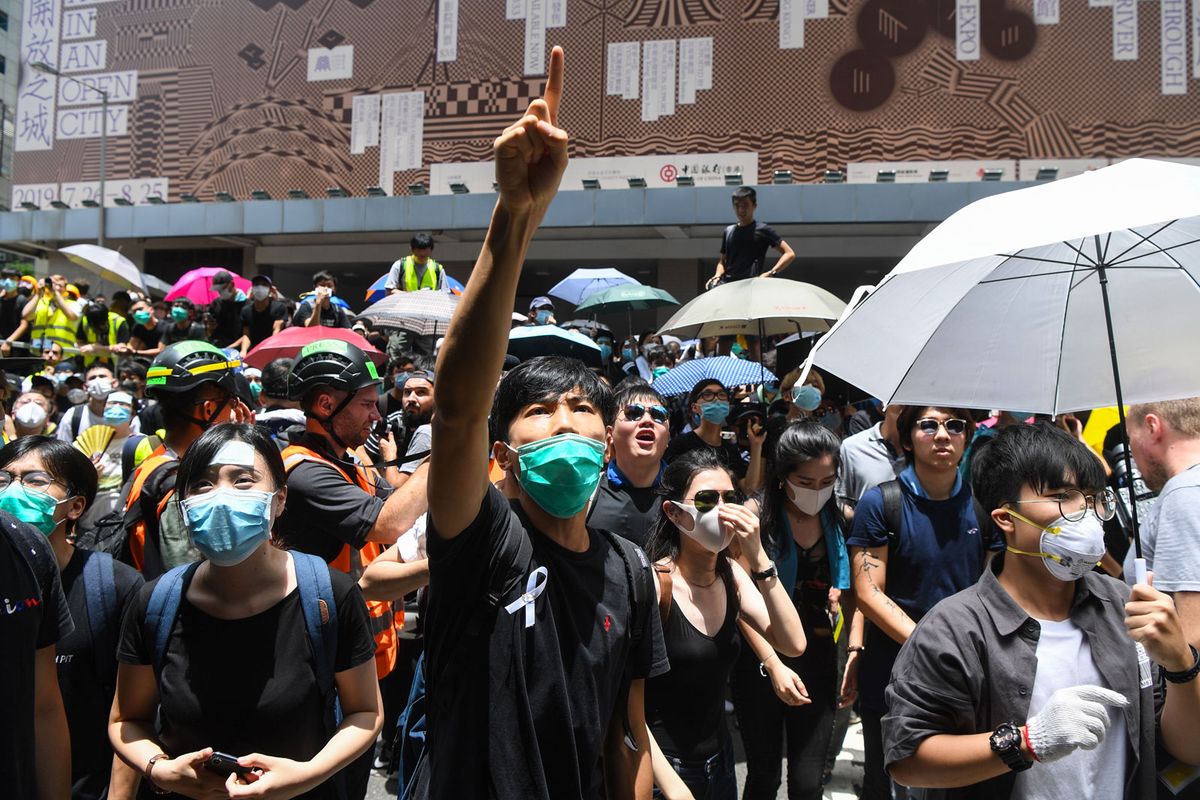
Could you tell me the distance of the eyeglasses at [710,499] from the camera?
3412 millimetres

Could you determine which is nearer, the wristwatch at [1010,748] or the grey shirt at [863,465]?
the wristwatch at [1010,748]

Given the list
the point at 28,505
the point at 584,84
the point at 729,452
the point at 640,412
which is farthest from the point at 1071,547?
the point at 584,84

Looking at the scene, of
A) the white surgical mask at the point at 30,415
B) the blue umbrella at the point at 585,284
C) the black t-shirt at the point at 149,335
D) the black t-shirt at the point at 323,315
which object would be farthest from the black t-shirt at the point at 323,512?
the blue umbrella at the point at 585,284

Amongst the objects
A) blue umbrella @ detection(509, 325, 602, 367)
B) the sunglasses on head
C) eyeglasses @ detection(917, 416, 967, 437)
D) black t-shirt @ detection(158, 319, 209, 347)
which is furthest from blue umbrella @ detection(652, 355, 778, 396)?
black t-shirt @ detection(158, 319, 209, 347)

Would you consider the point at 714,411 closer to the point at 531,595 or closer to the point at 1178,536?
the point at 1178,536

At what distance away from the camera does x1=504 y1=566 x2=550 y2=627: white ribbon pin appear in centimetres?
194

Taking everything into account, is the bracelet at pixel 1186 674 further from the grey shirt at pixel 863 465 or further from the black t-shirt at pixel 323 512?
the grey shirt at pixel 863 465

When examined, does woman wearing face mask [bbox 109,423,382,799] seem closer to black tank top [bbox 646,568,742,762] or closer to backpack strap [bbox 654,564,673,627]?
backpack strap [bbox 654,564,673,627]

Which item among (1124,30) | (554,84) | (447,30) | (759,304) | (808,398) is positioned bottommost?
(808,398)

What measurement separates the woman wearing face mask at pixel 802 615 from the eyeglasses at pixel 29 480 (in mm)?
2721

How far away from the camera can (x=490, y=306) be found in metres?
1.71

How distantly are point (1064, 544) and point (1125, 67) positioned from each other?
24.6 metres

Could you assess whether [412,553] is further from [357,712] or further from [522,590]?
[522,590]

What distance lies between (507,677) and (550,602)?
0.19 meters
